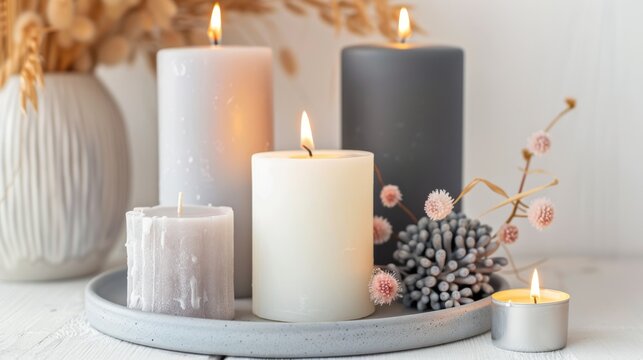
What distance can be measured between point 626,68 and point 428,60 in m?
0.29

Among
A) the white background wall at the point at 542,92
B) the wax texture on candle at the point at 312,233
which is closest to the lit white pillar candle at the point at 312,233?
the wax texture on candle at the point at 312,233

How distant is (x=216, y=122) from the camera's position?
714 mm

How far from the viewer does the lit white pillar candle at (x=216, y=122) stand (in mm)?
709

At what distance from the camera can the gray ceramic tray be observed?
59 centimetres

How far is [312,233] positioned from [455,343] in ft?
0.39

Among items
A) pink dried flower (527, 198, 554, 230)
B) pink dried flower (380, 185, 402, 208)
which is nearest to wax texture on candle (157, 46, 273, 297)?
pink dried flower (380, 185, 402, 208)

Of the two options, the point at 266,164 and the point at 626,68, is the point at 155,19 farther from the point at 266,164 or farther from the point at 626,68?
the point at 626,68

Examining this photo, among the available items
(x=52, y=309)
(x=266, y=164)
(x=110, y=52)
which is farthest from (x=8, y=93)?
(x=266, y=164)

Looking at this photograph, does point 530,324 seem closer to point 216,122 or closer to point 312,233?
point 312,233

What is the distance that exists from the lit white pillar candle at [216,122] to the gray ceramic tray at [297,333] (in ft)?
0.42

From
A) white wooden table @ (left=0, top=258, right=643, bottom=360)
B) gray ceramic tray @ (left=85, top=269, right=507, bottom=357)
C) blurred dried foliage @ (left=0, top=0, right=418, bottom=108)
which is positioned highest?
blurred dried foliage @ (left=0, top=0, right=418, bottom=108)

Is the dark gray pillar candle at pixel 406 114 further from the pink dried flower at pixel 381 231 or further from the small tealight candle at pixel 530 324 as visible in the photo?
the small tealight candle at pixel 530 324

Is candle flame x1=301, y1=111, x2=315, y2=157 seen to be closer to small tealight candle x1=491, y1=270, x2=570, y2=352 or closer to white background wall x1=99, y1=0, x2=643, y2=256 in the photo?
small tealight candle x1=491, y1=270, x2=570, y2=352

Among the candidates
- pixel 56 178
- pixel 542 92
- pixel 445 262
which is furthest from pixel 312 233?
pixel 542 92
